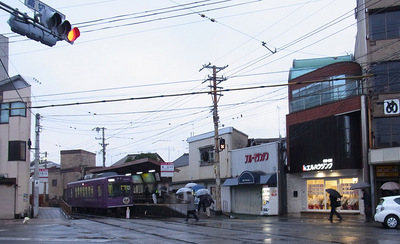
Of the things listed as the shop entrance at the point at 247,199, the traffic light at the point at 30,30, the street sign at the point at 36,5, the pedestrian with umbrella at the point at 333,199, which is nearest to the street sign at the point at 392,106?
the pedestrian with umbrella at the point at 333,199

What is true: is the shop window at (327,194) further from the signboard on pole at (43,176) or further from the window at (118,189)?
the signboard on pole at (43,176)

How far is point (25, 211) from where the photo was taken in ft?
107

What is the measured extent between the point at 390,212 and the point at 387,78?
9.95m

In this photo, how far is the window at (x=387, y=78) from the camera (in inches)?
1003

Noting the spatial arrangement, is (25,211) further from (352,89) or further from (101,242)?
(352,89)

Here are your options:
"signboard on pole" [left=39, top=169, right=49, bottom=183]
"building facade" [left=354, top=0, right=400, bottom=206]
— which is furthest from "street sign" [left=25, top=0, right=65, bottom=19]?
"signboard on pole" [left=39, top=169, right=49, bottom=183]

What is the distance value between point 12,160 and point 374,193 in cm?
2500

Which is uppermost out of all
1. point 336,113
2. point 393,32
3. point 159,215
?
point 393,32

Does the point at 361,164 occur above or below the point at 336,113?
below

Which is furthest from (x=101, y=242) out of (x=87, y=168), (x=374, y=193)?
(x=87, y=168)

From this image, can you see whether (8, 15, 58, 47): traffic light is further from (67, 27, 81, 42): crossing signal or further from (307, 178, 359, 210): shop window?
(307, 178, 359, 210): shop window

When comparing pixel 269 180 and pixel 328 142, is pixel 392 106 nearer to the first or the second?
pixel 328 142

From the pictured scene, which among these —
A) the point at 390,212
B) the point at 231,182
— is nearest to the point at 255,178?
the point at 231,182

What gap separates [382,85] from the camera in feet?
84.2
